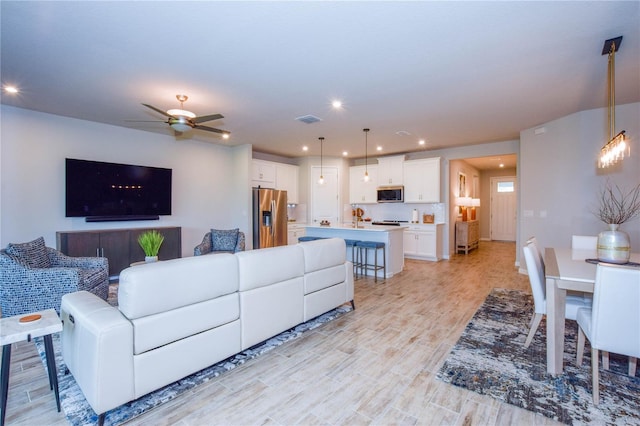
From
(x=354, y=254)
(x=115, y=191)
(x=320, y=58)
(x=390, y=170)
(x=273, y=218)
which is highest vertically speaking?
(x=320, y=58)

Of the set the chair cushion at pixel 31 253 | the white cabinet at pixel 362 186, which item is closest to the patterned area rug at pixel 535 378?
the chair cushion at pixel 31 253

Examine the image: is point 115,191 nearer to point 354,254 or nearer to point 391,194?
point 354,254

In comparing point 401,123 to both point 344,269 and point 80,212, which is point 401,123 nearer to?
point 344,269

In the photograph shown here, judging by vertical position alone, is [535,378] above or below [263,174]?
below

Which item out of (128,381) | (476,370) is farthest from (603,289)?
(128,381)

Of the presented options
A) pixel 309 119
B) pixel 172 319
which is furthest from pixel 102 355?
pixel 309 119

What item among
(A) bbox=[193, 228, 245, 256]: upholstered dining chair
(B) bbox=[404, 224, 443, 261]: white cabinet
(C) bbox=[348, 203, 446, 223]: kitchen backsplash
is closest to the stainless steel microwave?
(C) bbox=[348, 203, 446, 223]: kitchen backsplash

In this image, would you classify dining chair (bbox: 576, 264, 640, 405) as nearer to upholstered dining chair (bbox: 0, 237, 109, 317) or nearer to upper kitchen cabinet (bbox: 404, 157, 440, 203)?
upholstered dining chair (bbox: 0, 237, 109, 317)

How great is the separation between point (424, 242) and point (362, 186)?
90.7 inches

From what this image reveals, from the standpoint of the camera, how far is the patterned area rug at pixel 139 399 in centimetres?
181

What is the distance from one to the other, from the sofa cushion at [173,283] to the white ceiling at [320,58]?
187cm

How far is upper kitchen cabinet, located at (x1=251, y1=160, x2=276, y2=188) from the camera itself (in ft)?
23.5

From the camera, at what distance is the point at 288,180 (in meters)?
8.16

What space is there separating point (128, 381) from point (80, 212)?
4.25m
